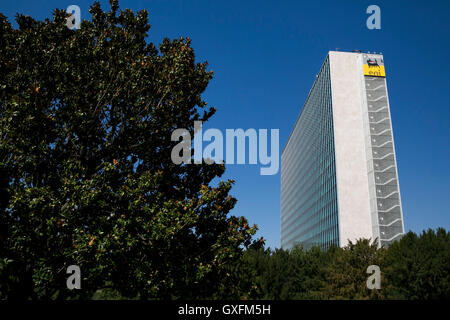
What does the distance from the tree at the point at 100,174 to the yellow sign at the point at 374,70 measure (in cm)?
9120

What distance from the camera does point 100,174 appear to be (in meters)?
12.6

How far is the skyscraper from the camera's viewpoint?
8000cm

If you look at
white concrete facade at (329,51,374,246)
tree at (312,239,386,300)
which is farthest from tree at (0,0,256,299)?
white concrete facade at (329,51,374,246)

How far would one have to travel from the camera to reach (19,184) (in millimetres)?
11211

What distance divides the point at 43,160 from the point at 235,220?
8320 millimetres

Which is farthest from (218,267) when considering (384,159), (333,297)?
(384,159)

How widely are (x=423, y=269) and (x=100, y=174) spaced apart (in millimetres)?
39190

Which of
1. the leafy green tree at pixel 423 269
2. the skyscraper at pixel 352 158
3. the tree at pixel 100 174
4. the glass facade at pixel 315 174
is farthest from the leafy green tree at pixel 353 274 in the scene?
the glass facade at pixel 315 174

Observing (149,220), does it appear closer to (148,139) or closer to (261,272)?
(148,139)

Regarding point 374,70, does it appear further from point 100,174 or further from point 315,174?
point 100,174

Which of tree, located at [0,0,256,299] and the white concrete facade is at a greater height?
the white concrete facade

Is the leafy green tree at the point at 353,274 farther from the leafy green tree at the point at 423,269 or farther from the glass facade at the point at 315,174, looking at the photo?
the glass facade at the point at 315,174

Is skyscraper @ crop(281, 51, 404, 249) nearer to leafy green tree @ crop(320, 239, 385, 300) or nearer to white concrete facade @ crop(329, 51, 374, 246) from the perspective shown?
white concrete facade @ crop(329, 51, 374, 246)

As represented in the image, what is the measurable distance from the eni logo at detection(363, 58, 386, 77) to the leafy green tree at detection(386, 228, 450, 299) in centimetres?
6334
